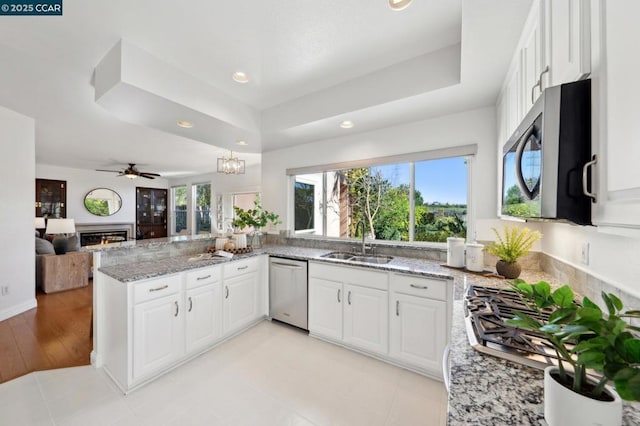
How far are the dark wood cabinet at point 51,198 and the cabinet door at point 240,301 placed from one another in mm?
6811

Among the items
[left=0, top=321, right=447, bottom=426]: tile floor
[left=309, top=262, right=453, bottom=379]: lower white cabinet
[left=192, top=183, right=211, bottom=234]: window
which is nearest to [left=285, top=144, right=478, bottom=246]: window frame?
[left=309, top=262, right=453, bottom=379]: lower white cabinet

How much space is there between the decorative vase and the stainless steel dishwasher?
1.80 metres

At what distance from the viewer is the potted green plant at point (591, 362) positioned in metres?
0.43

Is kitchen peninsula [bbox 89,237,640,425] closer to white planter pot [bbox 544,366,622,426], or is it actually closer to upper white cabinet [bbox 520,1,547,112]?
white planter pot [bbox 544,366,622,426]

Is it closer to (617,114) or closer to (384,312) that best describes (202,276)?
(384,312)

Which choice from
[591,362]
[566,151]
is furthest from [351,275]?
[591,362]

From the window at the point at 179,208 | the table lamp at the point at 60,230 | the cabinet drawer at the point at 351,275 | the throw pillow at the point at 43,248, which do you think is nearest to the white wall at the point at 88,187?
the window at the point at 179,208

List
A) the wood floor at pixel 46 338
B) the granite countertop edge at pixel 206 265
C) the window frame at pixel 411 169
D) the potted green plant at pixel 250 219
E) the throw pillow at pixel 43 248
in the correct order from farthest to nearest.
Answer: the throw pillow at pixel 43 248
the potted green plant at pixel 250 219
the window frame at pixel 411 169
the wood floor at pixel 46 338
the granite countertop edge at pixel 206 265

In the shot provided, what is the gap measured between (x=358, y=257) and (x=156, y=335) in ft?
6.70

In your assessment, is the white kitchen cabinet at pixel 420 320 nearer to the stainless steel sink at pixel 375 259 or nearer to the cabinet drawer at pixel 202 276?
the stainless steel sink at pixel 375 259

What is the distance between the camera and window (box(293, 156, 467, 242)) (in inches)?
105

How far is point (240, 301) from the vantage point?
2.79 m

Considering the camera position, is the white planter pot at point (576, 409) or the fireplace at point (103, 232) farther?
the fireplace at point (103, 232)

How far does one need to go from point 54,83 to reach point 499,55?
12.2 feet
